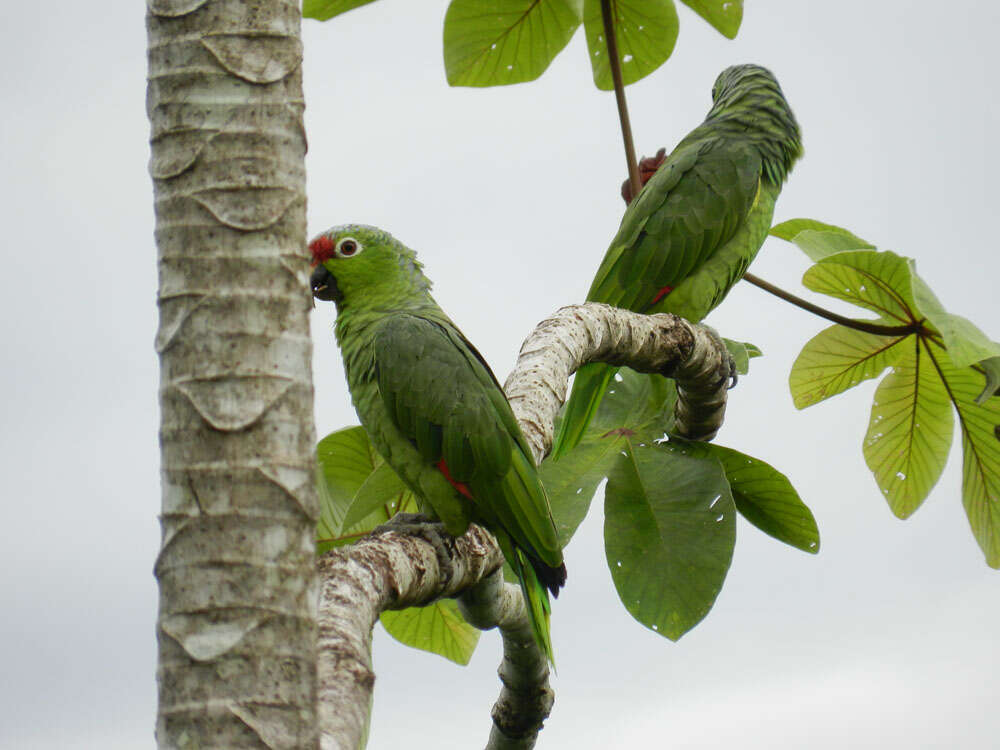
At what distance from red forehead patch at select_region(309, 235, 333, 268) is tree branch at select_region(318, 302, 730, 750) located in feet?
2.01

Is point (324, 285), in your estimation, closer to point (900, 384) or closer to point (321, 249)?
point (321, 249)

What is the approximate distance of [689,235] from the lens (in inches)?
126

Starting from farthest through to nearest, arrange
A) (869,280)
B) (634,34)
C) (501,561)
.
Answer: (634,34) → (869,280) → (501,561)

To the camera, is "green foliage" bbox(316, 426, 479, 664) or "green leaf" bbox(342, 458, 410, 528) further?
"green foliage" bbox(316, 426, 479, 664)

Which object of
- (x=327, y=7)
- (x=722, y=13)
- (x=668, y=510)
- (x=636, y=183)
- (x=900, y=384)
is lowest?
(x=668, y=510)

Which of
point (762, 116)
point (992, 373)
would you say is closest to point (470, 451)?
point (992, 373)

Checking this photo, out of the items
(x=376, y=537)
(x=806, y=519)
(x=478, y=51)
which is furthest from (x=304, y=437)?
(x=478, y=51)

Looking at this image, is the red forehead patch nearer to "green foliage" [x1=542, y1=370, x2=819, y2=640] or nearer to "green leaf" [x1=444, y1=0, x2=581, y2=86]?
"green foliage" [x1=542, y1=370, x2=819, y2=640]

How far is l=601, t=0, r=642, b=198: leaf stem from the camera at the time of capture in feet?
10.4

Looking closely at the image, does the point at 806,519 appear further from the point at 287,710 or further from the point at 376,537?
the point at 287,710

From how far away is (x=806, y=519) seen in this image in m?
2.90

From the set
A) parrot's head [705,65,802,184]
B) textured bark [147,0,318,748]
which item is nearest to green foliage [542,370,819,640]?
parrot's head [705,65,802,184]

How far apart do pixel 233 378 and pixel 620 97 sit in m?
2.43

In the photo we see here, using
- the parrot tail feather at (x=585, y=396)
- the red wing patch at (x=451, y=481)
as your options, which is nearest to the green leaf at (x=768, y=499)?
the parrot tail feather at (x=585, y=396)
